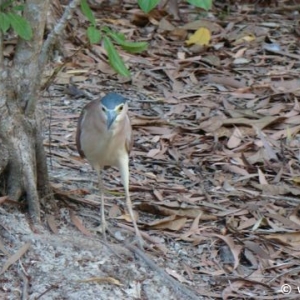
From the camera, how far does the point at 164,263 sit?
5195mm

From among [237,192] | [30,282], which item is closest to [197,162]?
[237,192]

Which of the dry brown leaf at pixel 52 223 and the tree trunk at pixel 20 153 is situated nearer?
the tree trunk at pixel 20 153

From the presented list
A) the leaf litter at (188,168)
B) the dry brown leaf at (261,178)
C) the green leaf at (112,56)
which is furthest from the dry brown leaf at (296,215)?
the green leaf at (112,56)

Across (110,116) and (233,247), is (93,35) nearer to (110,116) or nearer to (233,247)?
(110,116)

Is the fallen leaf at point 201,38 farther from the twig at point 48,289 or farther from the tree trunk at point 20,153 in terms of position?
the twig at point 48,289

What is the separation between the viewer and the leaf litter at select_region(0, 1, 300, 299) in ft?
16.5

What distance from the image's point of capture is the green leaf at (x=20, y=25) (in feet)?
15.3

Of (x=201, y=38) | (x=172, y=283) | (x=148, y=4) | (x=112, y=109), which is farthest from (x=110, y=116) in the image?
(x=201, y=38)

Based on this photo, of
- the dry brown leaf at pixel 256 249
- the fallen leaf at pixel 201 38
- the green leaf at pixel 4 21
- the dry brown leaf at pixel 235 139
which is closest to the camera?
the green leaf at pixel 4 21

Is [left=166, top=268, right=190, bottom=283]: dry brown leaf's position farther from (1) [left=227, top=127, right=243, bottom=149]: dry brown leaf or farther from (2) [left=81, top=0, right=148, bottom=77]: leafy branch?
(1) [left=227, top=127, right=243, bottom=149]: dry brown leaf

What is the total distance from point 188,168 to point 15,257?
1.88 m

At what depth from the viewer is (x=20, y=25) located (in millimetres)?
4676

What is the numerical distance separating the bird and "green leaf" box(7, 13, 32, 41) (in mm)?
919

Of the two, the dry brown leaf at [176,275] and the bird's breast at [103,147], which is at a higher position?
the bird's breast at [103,147]
